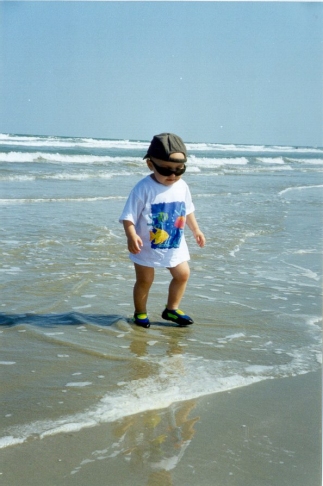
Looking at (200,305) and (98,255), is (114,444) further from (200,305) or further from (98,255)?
(98,255)

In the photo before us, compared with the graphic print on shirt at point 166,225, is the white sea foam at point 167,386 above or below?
below

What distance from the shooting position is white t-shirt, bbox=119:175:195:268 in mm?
3910

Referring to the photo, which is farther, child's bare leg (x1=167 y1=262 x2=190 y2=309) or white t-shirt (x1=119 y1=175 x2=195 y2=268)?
child's bare leg (x1=167 y1=262 x2=190 y2=309)

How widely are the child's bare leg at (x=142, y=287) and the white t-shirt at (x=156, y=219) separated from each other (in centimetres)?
5

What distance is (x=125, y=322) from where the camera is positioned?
13.0 ft

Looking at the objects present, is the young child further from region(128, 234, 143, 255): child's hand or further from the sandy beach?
the sandy beach

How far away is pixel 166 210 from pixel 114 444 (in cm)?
190

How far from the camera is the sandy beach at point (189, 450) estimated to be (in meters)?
2.11

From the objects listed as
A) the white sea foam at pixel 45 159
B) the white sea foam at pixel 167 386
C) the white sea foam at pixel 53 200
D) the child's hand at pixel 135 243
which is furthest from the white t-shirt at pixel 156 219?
the white sea foam at pixel 45 159

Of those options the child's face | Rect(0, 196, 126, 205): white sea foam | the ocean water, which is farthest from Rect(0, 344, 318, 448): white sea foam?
Rect(0, 196, 126, 205): white sea foam

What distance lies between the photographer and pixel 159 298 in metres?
4.61

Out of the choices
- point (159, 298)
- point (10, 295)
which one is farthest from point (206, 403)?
point (10, 295)

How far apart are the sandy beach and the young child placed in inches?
51.4

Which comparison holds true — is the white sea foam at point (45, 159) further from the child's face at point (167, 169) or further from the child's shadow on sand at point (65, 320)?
the child's face at point (167, 169)
